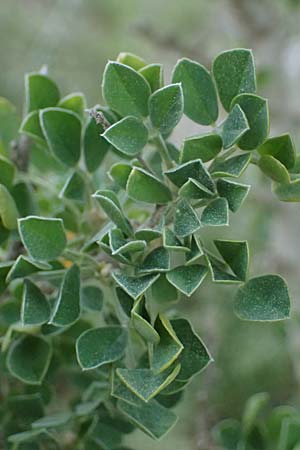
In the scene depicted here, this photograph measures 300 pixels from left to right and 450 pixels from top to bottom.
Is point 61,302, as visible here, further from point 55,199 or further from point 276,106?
point 276,106

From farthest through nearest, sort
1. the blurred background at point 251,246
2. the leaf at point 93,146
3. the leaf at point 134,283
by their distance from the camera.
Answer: the blurred background at point 251,246, the leaf at point 93,146, the leaf at point 134,283

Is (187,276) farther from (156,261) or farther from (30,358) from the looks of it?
(30,358)

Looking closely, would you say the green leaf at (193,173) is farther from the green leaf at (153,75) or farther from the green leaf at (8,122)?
the green leaf at (8,122)

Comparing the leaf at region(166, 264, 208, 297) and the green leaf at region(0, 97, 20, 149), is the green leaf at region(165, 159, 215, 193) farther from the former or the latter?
the green leaf at region(0, 97, 20, 149)

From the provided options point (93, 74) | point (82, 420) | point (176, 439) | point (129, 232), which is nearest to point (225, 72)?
point (129, 232)

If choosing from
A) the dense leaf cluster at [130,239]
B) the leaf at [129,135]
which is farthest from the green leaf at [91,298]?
the leaf at [129,135]
